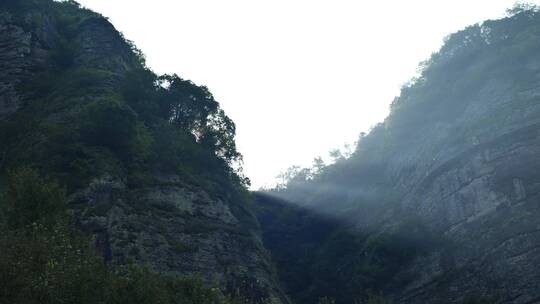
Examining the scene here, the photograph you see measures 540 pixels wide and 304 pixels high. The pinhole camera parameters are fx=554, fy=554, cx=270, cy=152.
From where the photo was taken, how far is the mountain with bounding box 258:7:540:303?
49969 mm

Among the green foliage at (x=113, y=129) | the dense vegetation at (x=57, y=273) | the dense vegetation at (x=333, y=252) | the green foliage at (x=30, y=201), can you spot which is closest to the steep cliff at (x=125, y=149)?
the green foliage at (x=113, y=129)

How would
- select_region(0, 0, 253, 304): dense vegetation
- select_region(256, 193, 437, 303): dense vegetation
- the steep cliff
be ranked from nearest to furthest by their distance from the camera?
1. select_region(0, 0, 253, 304): dense vegetation
2. the steep cliff
3. select_region(256, 193, 437, 303): dense vegetation

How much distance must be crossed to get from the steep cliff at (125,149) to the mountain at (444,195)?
14.2 meters

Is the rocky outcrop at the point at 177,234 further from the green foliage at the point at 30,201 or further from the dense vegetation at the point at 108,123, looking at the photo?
the green foliage at the point at 30,201

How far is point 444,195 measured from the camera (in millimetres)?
60594

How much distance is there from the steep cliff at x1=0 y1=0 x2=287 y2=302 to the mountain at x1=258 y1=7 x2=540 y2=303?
1416cm

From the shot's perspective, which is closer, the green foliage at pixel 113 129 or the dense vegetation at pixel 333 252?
the green foliage at pixel 113 129

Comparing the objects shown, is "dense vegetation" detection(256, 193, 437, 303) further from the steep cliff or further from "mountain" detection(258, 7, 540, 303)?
the steep cliff

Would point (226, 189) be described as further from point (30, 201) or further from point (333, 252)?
point (30, 201)

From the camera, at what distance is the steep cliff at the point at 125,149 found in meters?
46.3

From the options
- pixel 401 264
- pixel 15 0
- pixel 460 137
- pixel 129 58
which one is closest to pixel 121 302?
pixel 401 264

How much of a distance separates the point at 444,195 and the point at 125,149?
34291 millimetres

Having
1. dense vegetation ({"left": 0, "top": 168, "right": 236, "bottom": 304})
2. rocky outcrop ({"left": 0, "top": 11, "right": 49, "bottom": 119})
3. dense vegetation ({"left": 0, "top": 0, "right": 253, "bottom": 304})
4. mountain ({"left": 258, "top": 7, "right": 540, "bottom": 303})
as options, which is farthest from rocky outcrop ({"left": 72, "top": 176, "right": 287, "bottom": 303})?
rocky outcrop ({"left": 0, "top": 11, "right": 49, "bottom": 119})

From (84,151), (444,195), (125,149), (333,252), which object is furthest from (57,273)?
(333,252)
